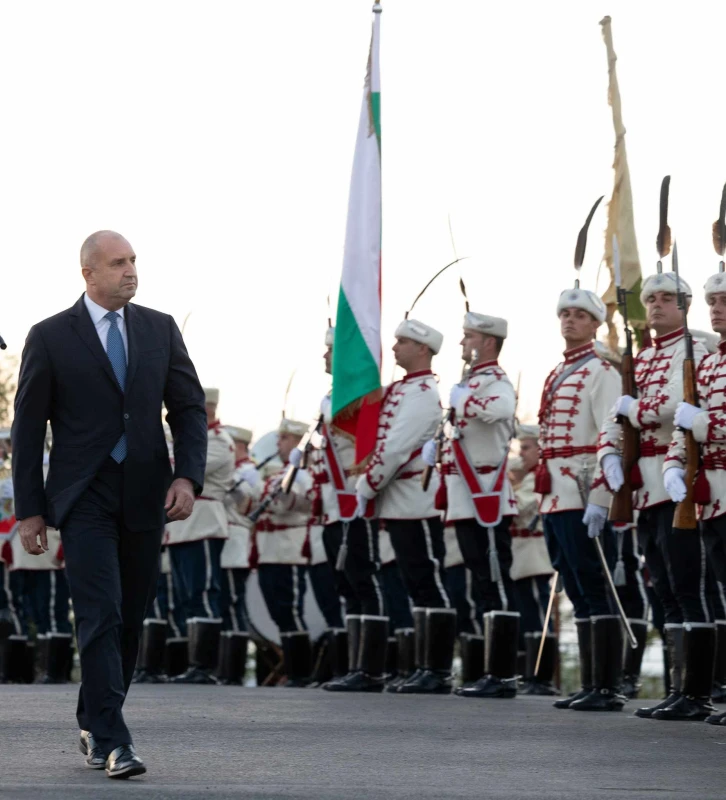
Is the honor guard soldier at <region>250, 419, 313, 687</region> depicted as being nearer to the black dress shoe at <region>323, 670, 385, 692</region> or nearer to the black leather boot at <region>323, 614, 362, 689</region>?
the black leather boot at <region>323, 614, 362, 689</region>

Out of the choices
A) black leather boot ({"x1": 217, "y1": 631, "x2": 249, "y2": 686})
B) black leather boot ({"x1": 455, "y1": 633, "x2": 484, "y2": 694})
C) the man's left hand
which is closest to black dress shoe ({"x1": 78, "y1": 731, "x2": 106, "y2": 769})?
the man's left hand

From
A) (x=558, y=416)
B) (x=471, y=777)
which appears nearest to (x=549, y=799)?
(x=471, y=777)

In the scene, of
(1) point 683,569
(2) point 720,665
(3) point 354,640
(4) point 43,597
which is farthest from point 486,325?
(4) point 43,597

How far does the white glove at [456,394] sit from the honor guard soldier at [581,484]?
0.62m

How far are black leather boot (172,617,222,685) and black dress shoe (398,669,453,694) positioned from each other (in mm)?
2873

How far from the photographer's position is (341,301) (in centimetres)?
1138

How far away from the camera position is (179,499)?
6.26 meters

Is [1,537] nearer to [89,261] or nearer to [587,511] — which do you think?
[587,511]

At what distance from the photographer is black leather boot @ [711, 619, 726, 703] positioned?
8.88m

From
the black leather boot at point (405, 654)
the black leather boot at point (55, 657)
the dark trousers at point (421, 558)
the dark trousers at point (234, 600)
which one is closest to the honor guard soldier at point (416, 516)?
the dark trousers at point (421, 558)

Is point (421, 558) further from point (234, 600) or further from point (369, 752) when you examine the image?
point (234, 600)

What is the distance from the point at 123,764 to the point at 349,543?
18.5 feet

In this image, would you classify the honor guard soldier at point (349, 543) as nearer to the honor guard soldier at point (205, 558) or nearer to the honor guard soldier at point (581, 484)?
the honor guard soldier at point (581, 484)

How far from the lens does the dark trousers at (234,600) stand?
14.9 metres
